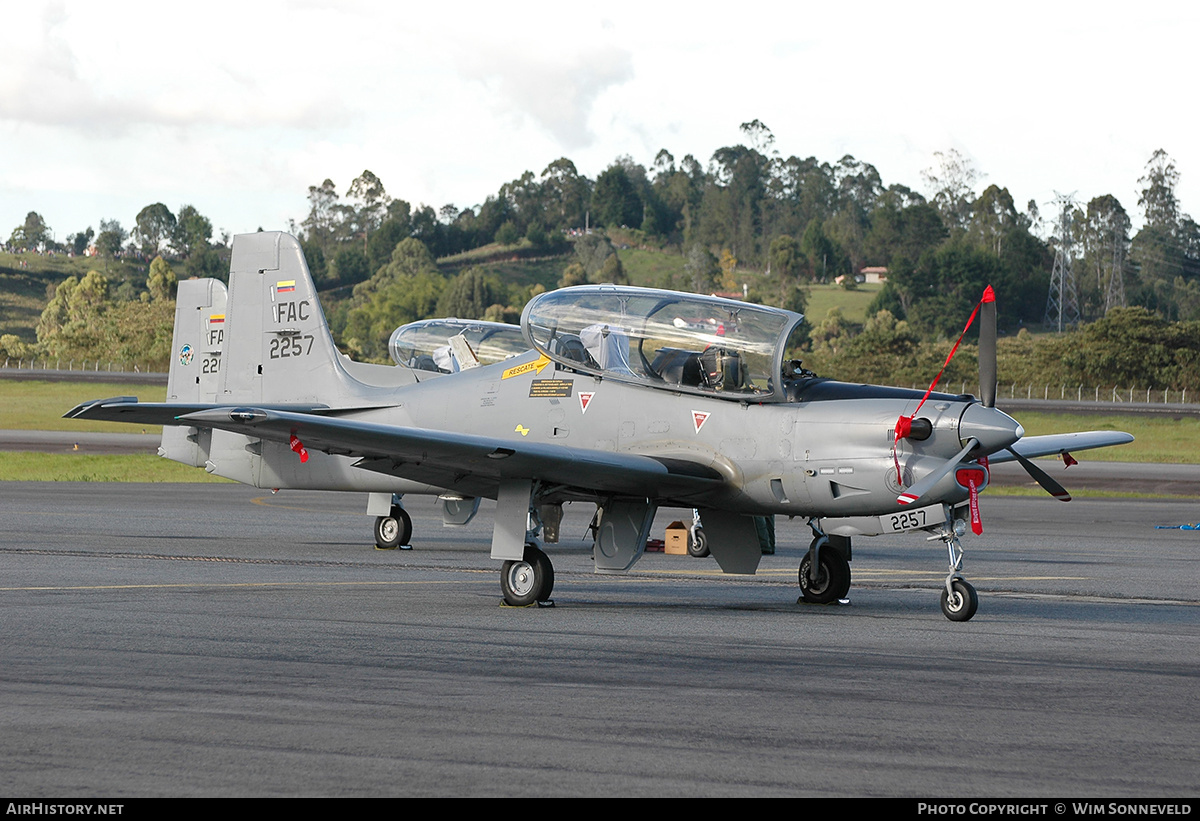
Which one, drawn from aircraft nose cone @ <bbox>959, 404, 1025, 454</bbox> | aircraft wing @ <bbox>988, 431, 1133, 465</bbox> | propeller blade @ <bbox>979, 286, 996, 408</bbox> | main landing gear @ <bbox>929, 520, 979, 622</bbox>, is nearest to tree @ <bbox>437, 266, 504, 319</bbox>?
aircraft wing @ <bbox>988, 431, 1133, 465</bbox>

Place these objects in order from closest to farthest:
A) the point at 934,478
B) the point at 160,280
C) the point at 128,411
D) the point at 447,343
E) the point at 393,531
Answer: the point at 934,478 < the point at 128,411 < the point at 393,531 < the point at 447,343 < the point at 160,280

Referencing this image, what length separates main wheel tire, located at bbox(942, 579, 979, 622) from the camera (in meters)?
11.8

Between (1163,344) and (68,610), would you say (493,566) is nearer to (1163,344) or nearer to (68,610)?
(68,610)

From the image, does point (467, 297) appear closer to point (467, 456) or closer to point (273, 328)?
point (273, 328)

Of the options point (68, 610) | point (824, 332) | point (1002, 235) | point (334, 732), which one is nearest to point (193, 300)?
point (68, 610)

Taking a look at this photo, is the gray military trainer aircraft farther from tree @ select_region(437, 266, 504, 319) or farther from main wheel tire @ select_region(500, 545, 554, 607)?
tree @ select_region(437, 266, 504, 319)

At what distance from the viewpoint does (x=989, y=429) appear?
37.5ft

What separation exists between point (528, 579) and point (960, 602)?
13.9ft

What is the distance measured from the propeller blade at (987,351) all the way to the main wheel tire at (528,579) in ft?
15.4

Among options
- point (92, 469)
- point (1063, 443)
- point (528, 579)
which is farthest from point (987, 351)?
point (92, 469)

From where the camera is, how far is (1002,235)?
189750 millimetres

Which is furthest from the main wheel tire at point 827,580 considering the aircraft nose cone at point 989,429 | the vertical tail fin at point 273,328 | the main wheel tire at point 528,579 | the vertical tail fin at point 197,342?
the vertical tail fin at point 197,342

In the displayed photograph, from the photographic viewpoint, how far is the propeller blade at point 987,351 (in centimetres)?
1240

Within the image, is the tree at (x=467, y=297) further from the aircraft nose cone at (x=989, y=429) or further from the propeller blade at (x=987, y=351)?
the aircraft nose cone at (x=989, y=429)
